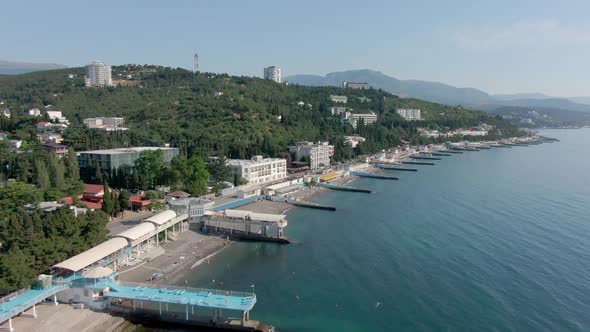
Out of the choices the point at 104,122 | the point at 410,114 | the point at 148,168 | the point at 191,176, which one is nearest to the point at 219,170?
the point at 191,176

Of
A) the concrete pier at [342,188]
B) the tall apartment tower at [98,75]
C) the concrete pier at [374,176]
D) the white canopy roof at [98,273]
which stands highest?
the tall apartment tower at [98,75]

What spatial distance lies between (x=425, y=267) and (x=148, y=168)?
2074 cm

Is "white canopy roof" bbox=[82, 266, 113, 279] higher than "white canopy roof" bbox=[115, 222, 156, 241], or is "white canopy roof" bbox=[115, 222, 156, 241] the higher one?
"white canopy roof" bbox=[115, 222, 156, 241]

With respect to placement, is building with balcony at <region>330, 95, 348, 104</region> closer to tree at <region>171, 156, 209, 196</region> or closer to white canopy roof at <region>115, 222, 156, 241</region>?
tree at <region>171, 156, 209, 196</region>

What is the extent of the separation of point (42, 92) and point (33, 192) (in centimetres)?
6711

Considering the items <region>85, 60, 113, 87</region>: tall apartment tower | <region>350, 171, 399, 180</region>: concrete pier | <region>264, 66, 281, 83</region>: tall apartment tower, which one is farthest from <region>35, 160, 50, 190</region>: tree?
<region>264, 66, 281, 83</region>: tall apartment tower

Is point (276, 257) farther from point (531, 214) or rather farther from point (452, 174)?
point (452, 174)

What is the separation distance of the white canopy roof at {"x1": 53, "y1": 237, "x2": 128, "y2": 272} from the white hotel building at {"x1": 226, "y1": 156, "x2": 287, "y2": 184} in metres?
19.1

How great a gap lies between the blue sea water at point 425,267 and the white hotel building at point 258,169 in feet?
20.9

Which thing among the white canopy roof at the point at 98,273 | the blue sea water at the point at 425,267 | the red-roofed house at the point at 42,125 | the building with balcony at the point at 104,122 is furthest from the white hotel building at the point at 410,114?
the white canopy roof at the point at 98,273

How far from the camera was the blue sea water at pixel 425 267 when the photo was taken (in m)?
15.5

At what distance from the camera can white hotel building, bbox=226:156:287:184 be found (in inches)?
1484

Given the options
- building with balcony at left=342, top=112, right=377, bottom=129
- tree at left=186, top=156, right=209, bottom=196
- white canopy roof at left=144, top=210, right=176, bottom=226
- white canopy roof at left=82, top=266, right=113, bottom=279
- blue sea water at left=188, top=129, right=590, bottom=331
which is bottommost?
blue sea water at left=188, top=129, right=590, bottom=331

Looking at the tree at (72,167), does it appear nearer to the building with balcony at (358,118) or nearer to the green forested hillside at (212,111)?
the green forested hillside at (212,111)
